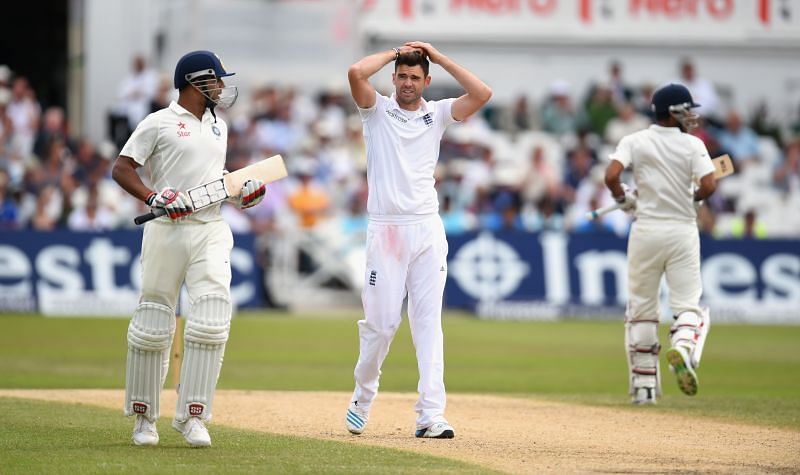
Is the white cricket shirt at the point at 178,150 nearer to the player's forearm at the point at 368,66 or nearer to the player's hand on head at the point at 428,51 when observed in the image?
the player's forearm at the point at 368,66

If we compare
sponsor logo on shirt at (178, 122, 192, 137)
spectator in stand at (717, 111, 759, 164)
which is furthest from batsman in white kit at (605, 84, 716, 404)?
spectator in stand at (717, 111, 759, 164)

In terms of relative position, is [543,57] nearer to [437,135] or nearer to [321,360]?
[321,360]

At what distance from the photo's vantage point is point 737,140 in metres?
26.4

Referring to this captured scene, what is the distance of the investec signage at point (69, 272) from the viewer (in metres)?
21.1

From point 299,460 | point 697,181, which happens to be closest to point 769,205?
point 697,181

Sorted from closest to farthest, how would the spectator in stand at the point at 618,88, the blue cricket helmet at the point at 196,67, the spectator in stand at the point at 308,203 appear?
the blue cricket helmet at the point at 196,67 < the spectator in stand at the point at 308,203 < the spectator in stand at the point at 618,88

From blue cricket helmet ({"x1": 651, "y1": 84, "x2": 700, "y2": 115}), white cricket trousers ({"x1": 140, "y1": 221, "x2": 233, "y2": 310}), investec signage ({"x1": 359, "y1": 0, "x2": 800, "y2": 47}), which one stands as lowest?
white cricket trousers ({"x1": 140, "y1": 221, "x2": 233, "y2": 310})

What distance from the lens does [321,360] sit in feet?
52.5

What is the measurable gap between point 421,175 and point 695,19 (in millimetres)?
21007

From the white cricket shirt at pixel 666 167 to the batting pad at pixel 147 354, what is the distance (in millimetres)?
4449

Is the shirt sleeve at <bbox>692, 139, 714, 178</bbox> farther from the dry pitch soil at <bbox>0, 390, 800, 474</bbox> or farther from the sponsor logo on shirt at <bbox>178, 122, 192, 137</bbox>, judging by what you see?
the sponsor logo on shirt at <bbox>178, 122, 192, 137</bbox>

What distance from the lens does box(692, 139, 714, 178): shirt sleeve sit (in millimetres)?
11148

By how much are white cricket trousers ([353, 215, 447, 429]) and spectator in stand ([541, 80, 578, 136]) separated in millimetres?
17576

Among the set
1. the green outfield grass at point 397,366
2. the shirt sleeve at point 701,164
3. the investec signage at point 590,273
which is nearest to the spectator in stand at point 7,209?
the green outfield grass at point 397,366
